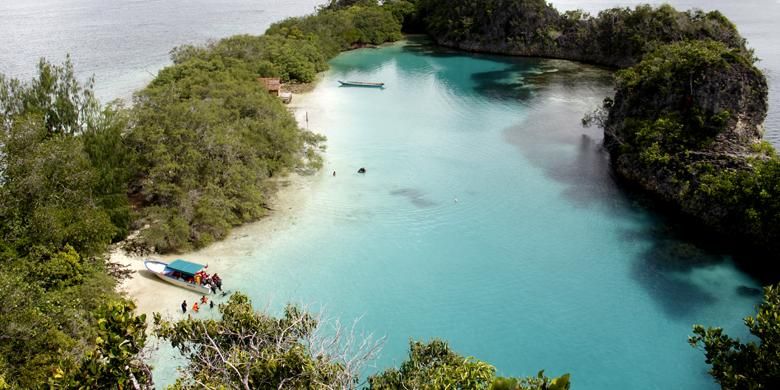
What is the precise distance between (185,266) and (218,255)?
2336mm

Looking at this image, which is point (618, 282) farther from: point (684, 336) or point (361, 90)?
point (361, 90)

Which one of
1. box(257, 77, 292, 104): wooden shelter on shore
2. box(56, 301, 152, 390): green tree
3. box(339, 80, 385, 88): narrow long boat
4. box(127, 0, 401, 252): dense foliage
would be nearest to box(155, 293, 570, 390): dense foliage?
box(56, 301, 152, 390): green tree

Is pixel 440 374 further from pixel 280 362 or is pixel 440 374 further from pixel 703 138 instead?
pixel 703 138

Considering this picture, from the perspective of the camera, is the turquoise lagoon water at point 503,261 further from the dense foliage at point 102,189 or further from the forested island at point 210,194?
the dense foliage at point 102,189

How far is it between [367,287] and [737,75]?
24859 mm

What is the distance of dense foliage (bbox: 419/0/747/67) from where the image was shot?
182 feet

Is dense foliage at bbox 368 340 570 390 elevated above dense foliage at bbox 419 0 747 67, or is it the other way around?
dense foliage at bbox 419 0 747 67

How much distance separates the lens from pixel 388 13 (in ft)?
256

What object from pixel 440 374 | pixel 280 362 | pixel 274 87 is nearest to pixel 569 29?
pixel 274 87

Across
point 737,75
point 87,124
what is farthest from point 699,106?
point 87,124

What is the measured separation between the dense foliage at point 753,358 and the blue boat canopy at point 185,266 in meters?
17.9

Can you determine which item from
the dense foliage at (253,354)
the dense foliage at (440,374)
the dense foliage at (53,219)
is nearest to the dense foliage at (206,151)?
the dense foliage at (53,219)

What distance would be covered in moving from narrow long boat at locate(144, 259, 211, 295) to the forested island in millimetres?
1584

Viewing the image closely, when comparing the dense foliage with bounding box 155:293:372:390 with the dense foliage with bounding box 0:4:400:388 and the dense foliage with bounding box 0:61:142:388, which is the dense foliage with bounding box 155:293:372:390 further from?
the dense foliage with bounding box 0:61:142:388
